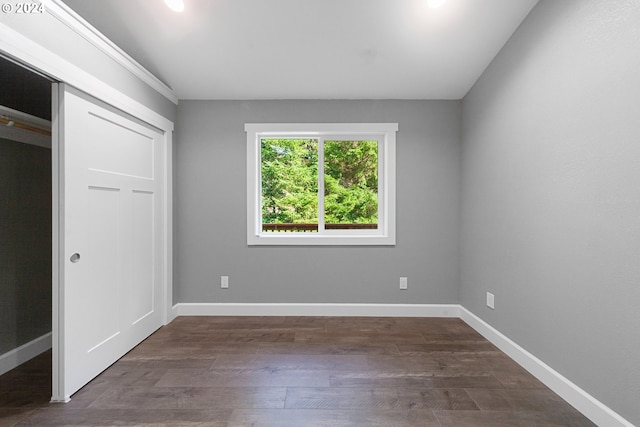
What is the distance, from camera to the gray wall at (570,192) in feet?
5.09

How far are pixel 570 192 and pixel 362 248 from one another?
1899 mm

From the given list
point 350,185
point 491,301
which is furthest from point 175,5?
point 491,301

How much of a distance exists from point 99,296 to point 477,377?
264cm

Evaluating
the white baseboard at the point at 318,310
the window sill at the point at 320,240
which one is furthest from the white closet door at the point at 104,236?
the window sill at the point at 320,240

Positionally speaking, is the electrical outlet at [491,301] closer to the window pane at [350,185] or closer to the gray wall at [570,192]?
the gray wall at [570,192]

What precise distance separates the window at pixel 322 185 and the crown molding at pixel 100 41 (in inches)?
43.6

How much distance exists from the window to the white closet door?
1.14 m

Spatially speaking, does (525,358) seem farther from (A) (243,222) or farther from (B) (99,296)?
(B) (99,296)

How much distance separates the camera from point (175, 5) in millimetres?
2268

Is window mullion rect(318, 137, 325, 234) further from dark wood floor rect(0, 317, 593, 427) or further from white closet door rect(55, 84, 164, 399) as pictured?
white closet door rect(55, 84, 164, 399)

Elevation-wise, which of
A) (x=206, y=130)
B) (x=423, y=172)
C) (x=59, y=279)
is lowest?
(x=59, y=279)

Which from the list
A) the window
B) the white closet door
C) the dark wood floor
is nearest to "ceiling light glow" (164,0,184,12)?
the white closet door

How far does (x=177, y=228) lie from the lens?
11.0ft

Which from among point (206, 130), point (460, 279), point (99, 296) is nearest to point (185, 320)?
point (99, 296)
